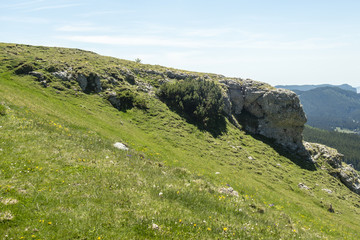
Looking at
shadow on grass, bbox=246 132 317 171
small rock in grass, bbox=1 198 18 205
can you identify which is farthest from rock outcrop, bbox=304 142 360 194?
small rock in grass, bbox=1 198 18 205

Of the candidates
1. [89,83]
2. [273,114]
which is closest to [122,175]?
[89,83]

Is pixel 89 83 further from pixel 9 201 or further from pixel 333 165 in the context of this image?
pixel 333 165

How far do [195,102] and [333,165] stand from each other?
52885 mm

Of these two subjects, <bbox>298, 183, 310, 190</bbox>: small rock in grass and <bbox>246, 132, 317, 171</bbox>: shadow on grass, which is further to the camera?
<bbox>246, 132, 317, 171</bbox>: shadow on grass

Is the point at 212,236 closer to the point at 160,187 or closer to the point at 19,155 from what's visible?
the point at 160,187

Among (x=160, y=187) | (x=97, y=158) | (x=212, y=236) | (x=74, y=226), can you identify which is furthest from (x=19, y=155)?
(x=212, y=236)

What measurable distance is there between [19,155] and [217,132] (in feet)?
162

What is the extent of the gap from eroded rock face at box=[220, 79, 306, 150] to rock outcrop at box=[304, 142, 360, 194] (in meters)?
7.24

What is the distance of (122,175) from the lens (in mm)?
15258

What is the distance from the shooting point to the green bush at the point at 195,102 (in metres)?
60.2

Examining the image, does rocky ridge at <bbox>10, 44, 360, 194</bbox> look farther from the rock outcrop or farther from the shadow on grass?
the shadow on grass

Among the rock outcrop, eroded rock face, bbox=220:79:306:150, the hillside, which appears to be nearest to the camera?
the hillside

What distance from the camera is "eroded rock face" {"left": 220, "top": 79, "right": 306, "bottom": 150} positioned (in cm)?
7112

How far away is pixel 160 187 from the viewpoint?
14664mm
